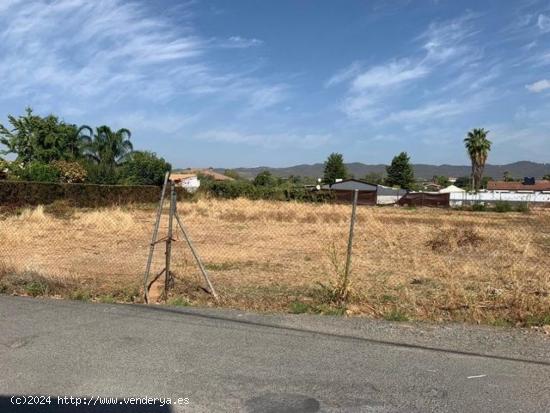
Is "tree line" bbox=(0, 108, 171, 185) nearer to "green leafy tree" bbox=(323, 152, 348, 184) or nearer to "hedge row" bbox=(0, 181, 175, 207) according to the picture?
"hedge row" bbox=(0, 181, 175, 207)

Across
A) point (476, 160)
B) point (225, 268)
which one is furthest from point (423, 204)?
point (225, 268)

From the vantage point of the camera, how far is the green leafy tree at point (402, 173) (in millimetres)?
106875

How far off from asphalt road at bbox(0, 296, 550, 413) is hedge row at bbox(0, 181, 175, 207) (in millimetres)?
23802

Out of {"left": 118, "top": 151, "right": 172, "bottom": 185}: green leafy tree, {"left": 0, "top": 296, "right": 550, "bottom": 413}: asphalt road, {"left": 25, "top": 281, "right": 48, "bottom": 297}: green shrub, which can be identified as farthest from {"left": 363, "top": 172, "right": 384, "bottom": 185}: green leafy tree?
{"left": 0, "top": 296, "right": 550, "bottom": 413}: asphalt road

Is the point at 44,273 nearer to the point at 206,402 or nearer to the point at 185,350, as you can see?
the point at 185,350

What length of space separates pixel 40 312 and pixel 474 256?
11263 millimetres

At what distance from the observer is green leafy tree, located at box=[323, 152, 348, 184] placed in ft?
349

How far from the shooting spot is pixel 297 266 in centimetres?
1165

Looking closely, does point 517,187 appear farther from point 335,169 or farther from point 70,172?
point 70,172

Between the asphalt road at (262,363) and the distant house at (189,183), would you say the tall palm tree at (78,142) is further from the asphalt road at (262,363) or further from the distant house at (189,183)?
the asphalt road at (262,363)

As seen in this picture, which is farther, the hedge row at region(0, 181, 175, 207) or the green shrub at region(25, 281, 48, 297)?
the hedge row at region(0, 181, 175, 207)

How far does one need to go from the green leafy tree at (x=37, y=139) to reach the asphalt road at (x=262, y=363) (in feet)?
199

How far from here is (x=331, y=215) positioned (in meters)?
28.1

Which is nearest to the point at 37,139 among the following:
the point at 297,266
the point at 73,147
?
the point at 73,147
